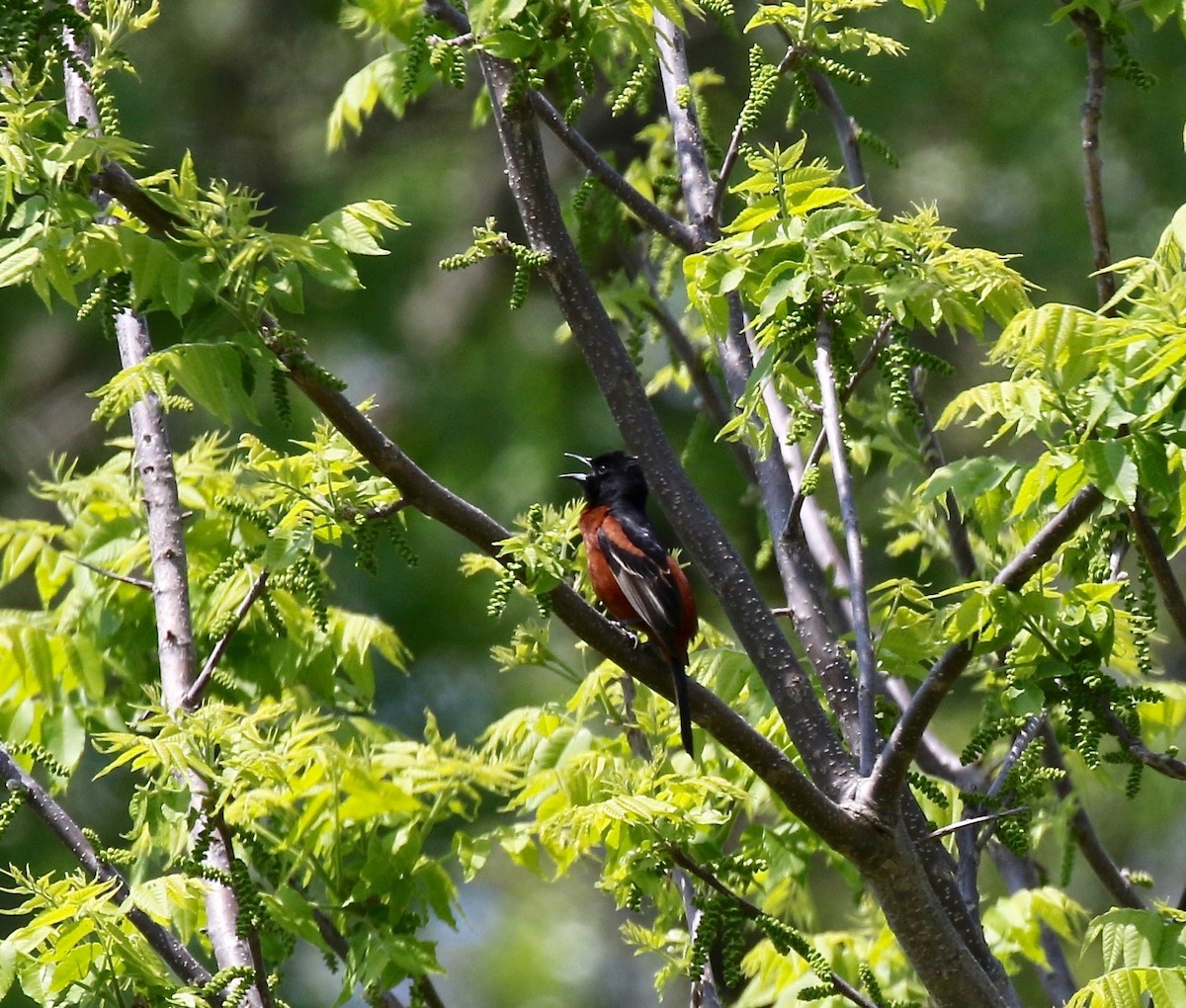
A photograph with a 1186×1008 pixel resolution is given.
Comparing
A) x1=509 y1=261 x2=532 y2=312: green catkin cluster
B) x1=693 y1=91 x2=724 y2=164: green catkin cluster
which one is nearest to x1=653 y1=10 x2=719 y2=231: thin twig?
x1=693 y1=91 x2=724 y2=164: green catkin cluster

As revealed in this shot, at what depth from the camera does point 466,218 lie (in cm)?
745

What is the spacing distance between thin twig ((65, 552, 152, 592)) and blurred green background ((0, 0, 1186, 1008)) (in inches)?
95.6

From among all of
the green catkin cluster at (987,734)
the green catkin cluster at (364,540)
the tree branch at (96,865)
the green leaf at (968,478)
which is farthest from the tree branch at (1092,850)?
the tree branch at (96,865)

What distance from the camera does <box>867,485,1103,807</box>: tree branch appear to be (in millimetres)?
2596

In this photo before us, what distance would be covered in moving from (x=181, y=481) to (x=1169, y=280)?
2.76 m

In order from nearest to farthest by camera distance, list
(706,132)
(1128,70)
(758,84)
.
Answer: (758,84) < (1128,70) < (706,132)

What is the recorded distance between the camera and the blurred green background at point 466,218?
22.7 feet

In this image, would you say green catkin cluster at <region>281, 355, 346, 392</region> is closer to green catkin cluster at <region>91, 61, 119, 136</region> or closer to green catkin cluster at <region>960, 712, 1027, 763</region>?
green catkin cluster at <region>91, 61, 119, 136</region>

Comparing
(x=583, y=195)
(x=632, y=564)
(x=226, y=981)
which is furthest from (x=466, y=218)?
(x=226, y=981)

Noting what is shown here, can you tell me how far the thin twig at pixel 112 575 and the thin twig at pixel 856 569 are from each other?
182 cm

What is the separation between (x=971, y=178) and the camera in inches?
307

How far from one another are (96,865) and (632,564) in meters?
2.38

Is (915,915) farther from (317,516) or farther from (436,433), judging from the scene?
(436,433)

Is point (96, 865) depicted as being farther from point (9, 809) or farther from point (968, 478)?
point (968, 478)
